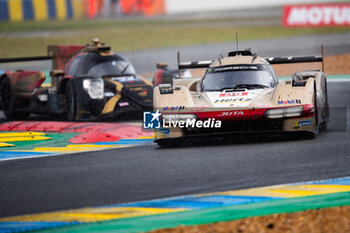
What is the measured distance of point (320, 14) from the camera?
3469 centimetres

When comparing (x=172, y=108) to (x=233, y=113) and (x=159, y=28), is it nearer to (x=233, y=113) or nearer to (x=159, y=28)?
(x=233, y=113)

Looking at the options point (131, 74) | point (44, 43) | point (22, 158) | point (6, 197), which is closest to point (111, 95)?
point (131, 74)

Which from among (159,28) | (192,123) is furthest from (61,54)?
(159,28)

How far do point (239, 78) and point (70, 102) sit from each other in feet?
13.8

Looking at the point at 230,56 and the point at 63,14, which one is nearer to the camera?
the point at 230,56

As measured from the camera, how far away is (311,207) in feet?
18.6

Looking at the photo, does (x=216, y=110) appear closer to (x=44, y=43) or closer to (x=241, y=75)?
(x=241, y=75)

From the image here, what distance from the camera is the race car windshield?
980 centimetres

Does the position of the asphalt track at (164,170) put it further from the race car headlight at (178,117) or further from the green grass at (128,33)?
the green grass at (128,33)

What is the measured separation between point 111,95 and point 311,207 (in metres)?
7.50

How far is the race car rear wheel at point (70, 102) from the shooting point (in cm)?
1288

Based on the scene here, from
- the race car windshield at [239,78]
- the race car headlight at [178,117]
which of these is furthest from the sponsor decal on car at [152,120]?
the race car windshield at [239,78]

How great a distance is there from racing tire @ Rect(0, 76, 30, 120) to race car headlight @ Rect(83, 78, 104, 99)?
2378mm

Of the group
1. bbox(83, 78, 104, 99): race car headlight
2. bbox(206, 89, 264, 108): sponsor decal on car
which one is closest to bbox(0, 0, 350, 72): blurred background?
bbox(83, 78, 104, 99): race car headlight
